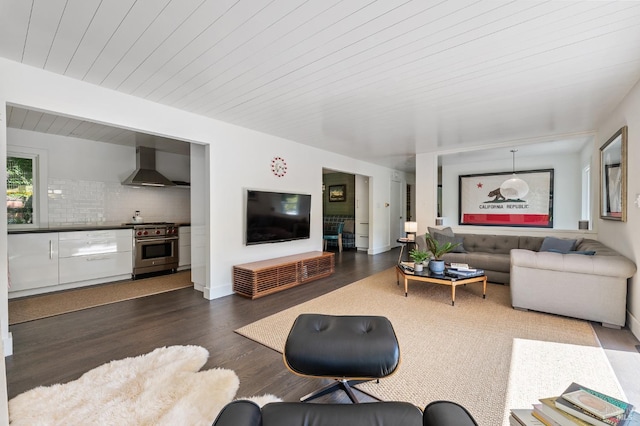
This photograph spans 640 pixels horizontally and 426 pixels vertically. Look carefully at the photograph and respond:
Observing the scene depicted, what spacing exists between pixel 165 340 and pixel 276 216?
97.2 inches

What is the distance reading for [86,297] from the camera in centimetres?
387

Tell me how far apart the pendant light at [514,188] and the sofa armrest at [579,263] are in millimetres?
3686

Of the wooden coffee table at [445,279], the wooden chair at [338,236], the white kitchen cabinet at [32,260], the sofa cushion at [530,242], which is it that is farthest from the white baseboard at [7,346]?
the sofa cushion at [530,242]

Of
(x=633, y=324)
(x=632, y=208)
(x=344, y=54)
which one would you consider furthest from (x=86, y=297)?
(x=632, y=208)

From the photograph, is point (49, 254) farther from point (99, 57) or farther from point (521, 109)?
point (521, 109)

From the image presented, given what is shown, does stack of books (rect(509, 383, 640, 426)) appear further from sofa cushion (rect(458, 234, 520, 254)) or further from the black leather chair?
sofa cushion (rect(458, 234, 520, 254))

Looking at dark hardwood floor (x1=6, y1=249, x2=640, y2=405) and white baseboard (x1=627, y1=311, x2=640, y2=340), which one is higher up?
white baseboard (x1=627, y1=311, x2=640, y2=340)

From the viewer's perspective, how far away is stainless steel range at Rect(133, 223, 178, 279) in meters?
4.92

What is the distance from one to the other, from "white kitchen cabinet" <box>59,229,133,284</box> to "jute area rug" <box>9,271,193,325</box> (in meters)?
0.19

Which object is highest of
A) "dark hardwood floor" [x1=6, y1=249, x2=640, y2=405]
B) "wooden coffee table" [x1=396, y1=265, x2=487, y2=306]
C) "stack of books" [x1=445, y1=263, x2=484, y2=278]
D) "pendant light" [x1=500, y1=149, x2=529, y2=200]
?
"pendant light" [x1=500, y1=149, x2=529, y2=200]

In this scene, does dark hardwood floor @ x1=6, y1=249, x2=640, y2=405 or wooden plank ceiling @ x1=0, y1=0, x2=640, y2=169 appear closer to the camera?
wooden plank ceiling @ x1=0, y1=0, x2=640, y2=169

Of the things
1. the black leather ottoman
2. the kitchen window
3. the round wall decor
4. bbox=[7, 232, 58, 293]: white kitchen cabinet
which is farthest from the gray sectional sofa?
the kitchen window

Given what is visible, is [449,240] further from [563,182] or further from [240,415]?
[240,415]

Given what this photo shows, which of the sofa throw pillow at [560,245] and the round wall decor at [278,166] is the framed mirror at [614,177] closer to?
the sofa throw pillow at [560,245]
